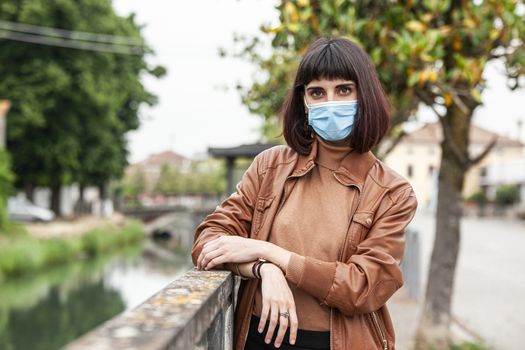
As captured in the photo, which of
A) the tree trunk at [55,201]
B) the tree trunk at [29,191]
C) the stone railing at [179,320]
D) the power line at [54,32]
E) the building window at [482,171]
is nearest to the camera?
the stone railing at [179,320]

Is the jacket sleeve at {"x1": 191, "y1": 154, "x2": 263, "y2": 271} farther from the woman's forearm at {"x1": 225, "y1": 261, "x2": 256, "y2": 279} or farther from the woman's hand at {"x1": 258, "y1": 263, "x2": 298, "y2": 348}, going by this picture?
the woman's hand at {"x1": 258, "y1": 263, "x2": 298, "y2": 348}

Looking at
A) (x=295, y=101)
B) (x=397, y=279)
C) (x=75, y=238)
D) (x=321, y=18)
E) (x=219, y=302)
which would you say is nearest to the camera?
(x=219, y=302)

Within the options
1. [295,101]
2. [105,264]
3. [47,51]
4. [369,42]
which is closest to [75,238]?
[105,264]

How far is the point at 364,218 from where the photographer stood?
2244 millimetres

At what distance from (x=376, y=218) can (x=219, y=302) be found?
0.61 m

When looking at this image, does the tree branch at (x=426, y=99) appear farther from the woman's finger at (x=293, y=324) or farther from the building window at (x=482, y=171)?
the building window at (x=482, y=171)

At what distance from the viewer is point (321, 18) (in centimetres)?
627

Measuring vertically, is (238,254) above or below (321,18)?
below

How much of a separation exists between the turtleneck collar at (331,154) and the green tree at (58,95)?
28154 mm

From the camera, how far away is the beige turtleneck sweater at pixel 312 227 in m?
2.26

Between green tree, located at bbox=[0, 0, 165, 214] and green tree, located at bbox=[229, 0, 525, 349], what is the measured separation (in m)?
24.1

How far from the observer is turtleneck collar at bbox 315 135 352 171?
2422 mm

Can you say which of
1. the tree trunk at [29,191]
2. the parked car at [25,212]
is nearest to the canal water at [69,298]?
the tree trunk at [29,191]

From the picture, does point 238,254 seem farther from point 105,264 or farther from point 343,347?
point 105,264
